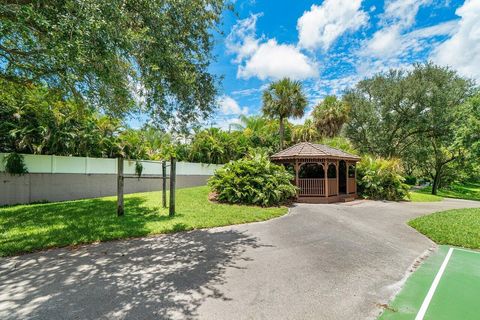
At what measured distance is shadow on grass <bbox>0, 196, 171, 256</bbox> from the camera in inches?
215

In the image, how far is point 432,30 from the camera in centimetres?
1479

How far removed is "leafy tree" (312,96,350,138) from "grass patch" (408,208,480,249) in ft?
42.8

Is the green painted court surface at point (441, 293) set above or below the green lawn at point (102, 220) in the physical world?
below

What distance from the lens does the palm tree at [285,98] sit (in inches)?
677

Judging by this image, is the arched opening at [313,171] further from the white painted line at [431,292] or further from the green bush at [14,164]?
the green bush at [14,164]

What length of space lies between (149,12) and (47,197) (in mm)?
9780

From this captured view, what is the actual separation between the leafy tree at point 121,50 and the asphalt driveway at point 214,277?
3.26 metres

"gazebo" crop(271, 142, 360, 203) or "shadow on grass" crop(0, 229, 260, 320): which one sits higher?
"gazebo" crop(271, 142, 360, 203)

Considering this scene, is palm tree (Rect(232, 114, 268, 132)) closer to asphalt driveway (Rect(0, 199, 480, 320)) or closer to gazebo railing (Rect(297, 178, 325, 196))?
gazebo railing (Rect(297, 178, 325, 196))

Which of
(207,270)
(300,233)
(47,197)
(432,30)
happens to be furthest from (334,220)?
(432,30)

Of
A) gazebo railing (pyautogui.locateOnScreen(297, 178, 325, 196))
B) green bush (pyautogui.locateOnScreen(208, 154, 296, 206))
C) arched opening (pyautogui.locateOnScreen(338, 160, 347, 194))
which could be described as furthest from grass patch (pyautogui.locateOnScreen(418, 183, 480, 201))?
green bush (pyautogui.locateOnScreen(208, 154, 296, 206))

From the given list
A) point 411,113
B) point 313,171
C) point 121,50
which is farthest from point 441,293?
point 411,113

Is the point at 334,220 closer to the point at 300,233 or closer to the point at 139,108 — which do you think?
the point at 300,233

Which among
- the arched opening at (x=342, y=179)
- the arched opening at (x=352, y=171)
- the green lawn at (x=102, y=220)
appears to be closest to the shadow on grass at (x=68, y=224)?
the green lawn at (x=102, y=220)
